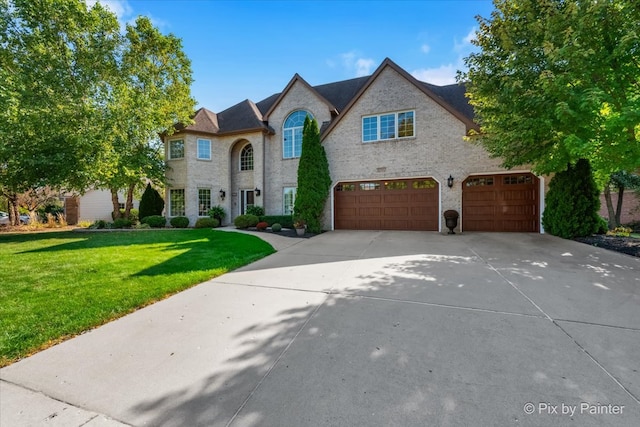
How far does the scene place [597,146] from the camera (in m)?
6.79

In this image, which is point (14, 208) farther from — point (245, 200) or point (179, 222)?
point (245, 200)

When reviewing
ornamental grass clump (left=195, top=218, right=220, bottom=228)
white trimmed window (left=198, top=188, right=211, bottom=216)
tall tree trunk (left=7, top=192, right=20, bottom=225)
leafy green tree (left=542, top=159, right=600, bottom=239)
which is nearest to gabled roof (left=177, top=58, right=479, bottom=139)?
white trimmed window (left=198, top=188, right=211, bottom=216)

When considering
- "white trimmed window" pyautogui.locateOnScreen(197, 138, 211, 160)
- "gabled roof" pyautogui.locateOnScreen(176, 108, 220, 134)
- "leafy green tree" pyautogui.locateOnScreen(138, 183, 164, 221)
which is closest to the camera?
"gabled roof" pyautogui.locateOnScreen(176, 108, 220, 134)

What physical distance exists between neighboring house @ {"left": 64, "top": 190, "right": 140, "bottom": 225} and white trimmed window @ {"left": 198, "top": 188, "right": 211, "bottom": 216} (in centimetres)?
1374

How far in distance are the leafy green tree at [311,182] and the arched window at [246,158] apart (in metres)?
5.82

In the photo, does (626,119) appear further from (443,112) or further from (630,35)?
(443,112)

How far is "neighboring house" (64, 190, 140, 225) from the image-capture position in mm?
24953

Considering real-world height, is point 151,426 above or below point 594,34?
below

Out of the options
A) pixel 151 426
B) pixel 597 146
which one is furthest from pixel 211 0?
pixel 597 146

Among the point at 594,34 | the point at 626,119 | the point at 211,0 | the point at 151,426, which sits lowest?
the point at 151,426

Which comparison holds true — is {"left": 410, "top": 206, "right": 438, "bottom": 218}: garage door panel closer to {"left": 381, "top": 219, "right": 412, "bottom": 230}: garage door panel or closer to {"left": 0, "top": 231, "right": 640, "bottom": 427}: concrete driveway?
{"left": 381, "top": 219, "right": 412, "bottom": 230}: garage door panel

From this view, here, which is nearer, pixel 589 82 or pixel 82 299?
pixel 82 299

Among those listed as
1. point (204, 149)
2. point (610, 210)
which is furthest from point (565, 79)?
point (204, 149)

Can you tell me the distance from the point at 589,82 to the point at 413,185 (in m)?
7.05
